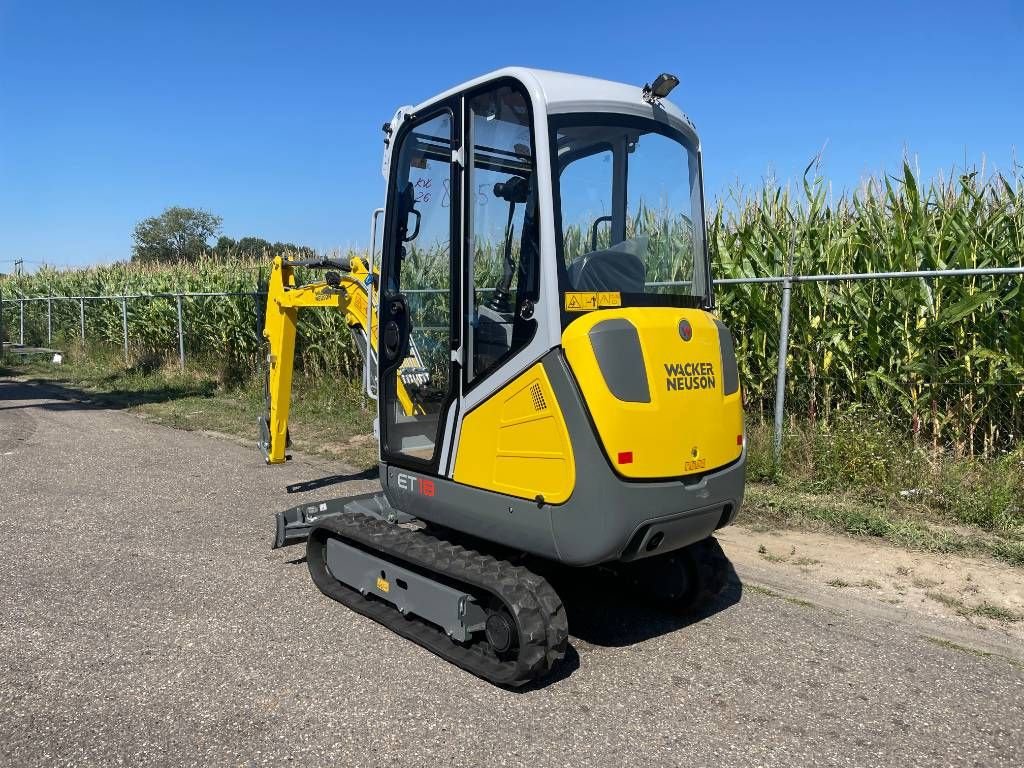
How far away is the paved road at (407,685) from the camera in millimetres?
3166

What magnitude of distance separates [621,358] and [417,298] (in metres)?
1.48

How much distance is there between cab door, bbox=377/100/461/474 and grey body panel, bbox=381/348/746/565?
20.4 inches

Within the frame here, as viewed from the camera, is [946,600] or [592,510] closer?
[592,510]

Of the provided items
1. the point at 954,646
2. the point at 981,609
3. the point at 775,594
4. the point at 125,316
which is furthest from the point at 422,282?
the point at 125,316

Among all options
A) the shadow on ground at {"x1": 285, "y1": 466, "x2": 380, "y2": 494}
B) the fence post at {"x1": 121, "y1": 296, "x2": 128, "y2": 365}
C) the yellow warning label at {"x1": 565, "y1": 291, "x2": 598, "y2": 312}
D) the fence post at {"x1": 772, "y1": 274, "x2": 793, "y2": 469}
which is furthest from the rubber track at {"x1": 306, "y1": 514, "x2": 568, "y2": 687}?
the fence post at {"x1": 121, "y1": 296, "x2": 128, "y2": 365}

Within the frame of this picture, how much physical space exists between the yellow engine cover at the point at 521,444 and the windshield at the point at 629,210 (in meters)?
0.51

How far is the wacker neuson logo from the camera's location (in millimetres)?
3658

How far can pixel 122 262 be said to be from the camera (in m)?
22.3

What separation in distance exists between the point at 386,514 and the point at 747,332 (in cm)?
480

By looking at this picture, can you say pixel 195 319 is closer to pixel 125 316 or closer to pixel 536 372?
pixel 125 316

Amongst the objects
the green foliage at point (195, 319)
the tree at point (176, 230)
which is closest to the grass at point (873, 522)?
the green foliage at point (195, 319)

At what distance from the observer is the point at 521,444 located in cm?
371

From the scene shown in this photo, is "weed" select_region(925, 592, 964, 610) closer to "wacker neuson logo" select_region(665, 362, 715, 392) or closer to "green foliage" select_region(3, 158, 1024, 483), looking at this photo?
"green foliage" select_region(3, 158, 1024, 483)

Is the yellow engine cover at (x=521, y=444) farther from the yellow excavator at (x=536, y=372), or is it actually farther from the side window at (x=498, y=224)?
the side window at (x=498, y=224)
